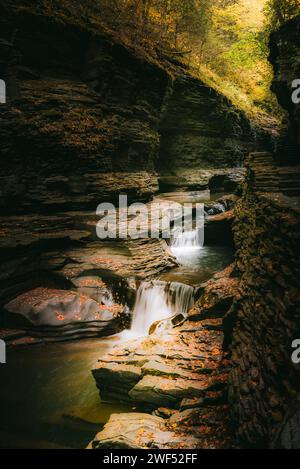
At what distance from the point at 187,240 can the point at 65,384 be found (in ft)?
34.7

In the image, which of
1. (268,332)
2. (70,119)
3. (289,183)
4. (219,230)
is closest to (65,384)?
(268,332)

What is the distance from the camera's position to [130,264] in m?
12.6

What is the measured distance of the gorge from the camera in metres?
5.19

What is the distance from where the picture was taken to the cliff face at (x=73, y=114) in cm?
1258

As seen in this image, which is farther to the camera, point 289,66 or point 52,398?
point 289,66

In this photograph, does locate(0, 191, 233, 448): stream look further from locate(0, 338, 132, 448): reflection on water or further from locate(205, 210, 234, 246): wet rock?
locate(205, 210, 234, 246): wet rock

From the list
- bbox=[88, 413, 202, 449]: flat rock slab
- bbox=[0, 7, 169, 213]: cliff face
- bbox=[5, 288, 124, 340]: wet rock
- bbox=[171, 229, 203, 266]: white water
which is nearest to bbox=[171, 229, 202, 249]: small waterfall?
bbox=[171, 229, 203, 266]: white water

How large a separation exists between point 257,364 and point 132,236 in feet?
29.7

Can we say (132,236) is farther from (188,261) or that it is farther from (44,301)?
(44,301)

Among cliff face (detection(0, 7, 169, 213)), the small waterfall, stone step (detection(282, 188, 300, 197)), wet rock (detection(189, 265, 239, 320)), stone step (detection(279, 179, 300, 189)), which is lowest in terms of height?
wet rock (detection(189, 265, 239, 320))

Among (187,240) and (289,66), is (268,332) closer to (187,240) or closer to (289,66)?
(289,66)

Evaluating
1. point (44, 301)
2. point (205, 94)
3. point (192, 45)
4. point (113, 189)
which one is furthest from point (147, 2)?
point (44, 301)

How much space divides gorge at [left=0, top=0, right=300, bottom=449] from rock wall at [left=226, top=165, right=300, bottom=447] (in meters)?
0.03

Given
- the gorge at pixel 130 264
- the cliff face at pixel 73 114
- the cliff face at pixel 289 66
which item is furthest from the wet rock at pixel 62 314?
the cliff face at pixel 289 66
